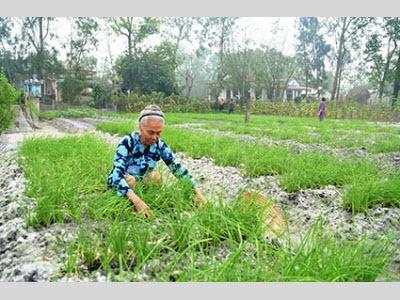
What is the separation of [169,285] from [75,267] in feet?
1.51

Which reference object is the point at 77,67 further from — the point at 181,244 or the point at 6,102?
the point at 181,244

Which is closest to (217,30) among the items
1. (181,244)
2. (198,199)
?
(198,199)

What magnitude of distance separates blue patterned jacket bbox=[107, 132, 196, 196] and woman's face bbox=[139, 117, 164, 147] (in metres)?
0.11

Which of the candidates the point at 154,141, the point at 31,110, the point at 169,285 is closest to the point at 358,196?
the point at 154,141

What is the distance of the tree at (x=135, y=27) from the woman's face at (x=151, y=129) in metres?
2.29

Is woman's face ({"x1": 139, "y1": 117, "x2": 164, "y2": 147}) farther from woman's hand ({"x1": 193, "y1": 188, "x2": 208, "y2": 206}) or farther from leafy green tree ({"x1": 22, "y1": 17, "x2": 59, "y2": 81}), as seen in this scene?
leafy green tree ({"x1": 22, "y1": 17, "x2": 59, "y2": 81})

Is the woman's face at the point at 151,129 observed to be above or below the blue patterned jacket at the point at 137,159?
above

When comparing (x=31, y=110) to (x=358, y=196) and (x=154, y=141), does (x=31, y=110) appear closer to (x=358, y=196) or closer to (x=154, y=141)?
(x=154, y=141)

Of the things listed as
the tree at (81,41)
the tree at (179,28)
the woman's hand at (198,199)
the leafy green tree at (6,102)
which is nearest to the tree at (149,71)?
the tree at (179,28)

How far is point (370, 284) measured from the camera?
5.35 feet

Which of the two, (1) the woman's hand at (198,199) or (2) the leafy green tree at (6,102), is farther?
(2) the leafy green tree at (6,102)

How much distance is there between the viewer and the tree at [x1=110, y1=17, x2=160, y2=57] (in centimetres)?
448

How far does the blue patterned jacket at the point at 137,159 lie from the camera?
2586mm

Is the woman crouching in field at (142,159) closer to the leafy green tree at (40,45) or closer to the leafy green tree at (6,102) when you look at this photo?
the leafy green tree at (40,45)
